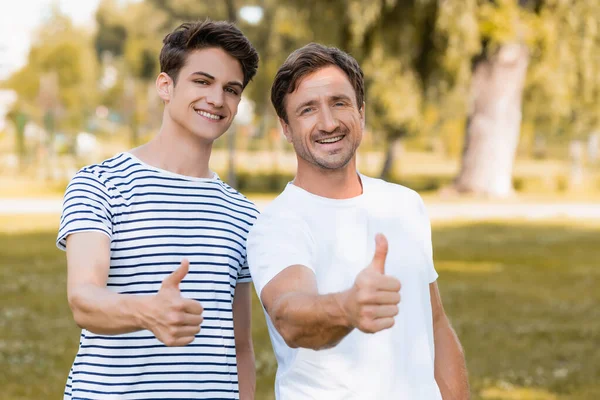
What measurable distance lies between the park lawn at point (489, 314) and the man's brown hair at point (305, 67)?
4.82m

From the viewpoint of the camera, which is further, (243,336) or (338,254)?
(243,336)

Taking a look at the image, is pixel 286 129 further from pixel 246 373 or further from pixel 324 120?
pixel 246 373

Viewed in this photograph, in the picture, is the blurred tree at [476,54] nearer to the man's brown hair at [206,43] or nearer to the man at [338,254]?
the man's brown hair at [206,43]

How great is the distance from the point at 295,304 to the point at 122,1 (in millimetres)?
98409

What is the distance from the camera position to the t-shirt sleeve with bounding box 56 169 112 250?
3.01m

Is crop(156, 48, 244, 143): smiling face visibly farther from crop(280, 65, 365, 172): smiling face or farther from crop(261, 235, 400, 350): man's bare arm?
crop(261, 235, 400, 350): man's bare arm

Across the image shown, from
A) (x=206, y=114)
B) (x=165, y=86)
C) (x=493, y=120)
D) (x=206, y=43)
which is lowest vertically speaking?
(x=206, y=114)

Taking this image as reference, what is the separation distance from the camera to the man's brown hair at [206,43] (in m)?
3.44

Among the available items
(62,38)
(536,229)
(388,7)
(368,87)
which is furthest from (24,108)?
(536,229)

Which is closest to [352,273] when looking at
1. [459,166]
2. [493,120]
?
[493,120]

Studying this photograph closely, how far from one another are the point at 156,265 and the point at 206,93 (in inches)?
24.3

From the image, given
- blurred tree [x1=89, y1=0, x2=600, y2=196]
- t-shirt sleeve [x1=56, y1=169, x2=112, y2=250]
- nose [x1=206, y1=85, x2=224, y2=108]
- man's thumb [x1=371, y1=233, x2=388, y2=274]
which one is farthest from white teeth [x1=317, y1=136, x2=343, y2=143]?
blurred tree [x1=89, y1=0, x2=600, y2=196]

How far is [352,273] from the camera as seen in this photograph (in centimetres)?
302

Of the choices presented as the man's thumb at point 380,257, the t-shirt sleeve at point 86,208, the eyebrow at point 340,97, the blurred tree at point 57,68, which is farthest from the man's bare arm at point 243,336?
the blurred tree at point 57,68
